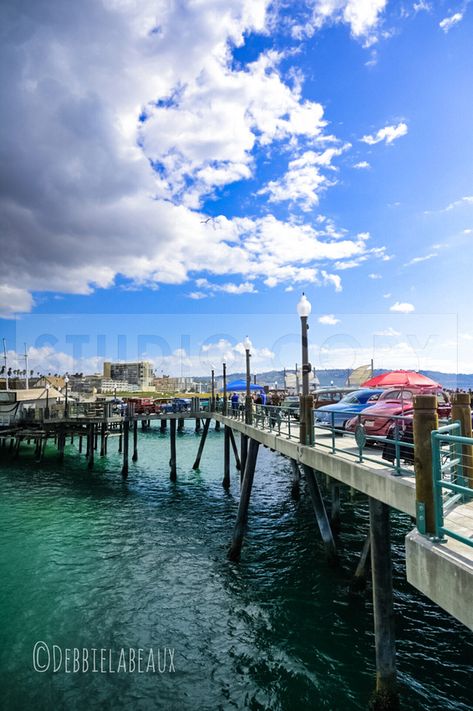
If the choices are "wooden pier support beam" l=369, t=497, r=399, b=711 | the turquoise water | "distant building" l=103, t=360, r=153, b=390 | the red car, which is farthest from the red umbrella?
"distant building" l=103, t=360, r=153, b=390

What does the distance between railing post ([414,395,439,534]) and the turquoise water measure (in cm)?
408

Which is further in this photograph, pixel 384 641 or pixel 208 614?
pixel 208 614

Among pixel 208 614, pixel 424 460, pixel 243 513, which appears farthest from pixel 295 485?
pixel 424 460

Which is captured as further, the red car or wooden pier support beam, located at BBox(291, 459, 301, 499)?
wooden pier support beam, located at BBox(291, 459, 301, 499)

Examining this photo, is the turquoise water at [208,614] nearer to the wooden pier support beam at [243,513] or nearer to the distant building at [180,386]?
the wooden pier support beam at [243,513]

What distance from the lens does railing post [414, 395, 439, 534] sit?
438cm

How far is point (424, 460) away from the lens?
4.45 m

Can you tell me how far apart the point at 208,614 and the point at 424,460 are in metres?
7.07

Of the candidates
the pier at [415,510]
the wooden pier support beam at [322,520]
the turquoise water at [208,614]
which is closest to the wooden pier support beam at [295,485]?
the turquoise water at [208,614]

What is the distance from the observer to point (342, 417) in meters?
13.7

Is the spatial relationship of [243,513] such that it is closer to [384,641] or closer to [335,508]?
[335,508]

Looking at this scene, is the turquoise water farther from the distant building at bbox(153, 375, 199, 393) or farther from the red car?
the distant building at bbox(153, 375, 199, 393)

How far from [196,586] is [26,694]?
4.43m

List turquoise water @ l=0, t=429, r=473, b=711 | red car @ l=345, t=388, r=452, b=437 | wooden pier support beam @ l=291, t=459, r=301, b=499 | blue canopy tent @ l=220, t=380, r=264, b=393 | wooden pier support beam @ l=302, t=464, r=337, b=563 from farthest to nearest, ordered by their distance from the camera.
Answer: blue canopy tent @ l=220, t=380, r=264, b=393
wooden pier support beam @ l=291, t=459, r=301, b=499
wooden pier support beam @ l=302, t=464, r=337, b=563
red car @ l=345, t=388, r=452, b=437
turquoise water @ l=0, t=429, r=473, b=711
